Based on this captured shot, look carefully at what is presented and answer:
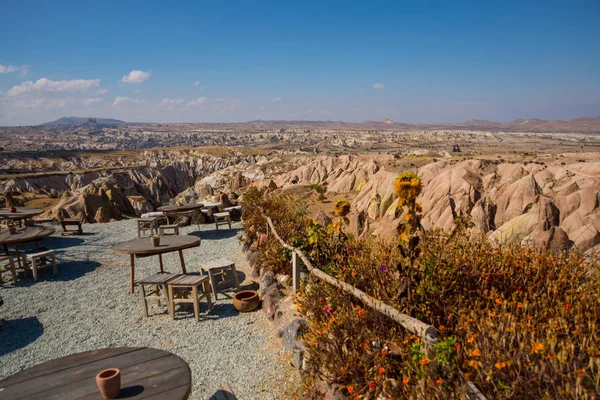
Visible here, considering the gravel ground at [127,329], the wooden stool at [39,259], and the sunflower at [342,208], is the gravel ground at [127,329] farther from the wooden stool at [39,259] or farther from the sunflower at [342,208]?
the sunflower at [342,208]

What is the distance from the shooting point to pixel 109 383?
11.4ft

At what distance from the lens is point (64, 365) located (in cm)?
411

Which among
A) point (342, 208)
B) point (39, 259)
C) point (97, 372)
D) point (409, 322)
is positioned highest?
point (342, 208)

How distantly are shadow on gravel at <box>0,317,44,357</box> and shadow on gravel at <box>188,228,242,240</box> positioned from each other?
24.3 ft

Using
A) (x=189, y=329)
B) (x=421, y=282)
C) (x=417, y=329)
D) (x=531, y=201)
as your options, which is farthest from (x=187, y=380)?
(x=531, y=201)

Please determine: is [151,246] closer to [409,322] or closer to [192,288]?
[192,288]

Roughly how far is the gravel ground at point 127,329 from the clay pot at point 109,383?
254 centimetres

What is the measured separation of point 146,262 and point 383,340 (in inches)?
406

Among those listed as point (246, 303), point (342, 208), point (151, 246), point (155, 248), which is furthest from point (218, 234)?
point (342, 208)

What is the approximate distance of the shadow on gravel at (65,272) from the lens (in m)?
11.3

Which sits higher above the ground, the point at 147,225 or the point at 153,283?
the point at 153,283

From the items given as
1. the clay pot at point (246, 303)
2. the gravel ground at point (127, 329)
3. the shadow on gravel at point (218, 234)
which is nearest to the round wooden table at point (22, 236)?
the gravel ground at point (127, 329)

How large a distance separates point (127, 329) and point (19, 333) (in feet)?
8.00

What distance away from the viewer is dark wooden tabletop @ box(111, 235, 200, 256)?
29.6ft
